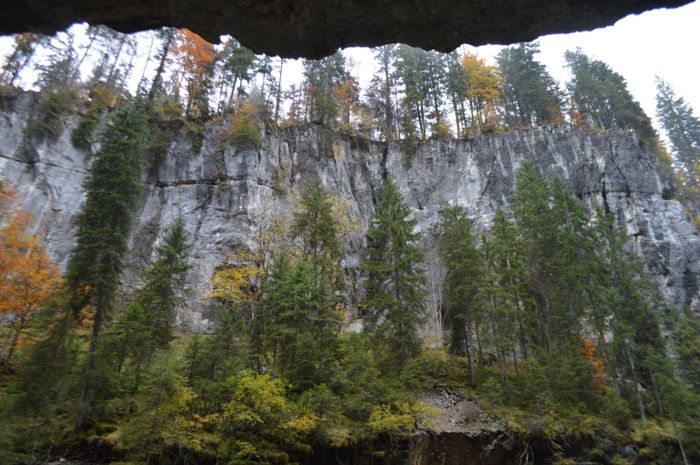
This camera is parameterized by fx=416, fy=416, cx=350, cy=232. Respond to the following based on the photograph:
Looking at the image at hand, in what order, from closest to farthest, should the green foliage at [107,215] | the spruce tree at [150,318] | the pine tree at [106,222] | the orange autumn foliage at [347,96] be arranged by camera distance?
the spruce tree at [150,318], the pine tree at [106,222], the green foliage at [107,215], the orange autumn foliage at [347,96]

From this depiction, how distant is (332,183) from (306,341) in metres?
22.2

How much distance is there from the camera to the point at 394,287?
70.6 ft

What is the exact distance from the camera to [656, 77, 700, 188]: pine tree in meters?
50.6

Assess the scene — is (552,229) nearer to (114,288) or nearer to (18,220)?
(114,288)

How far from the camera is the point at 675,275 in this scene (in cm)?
3153

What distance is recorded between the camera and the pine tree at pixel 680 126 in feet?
166

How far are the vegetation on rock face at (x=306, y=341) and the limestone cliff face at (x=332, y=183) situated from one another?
1809 mm

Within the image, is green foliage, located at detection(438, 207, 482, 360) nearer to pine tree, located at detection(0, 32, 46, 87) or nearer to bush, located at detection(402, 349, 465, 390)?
bush, located at detection(402, 349, 465, 390)

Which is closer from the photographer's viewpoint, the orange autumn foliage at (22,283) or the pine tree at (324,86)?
the orange autumn foliage at (22,283)

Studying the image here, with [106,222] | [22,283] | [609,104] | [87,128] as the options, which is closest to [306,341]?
[106,222]

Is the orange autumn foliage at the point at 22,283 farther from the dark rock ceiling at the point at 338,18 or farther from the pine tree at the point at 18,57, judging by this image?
the pine tree at the point at 18,57

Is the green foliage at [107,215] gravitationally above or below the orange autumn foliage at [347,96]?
below

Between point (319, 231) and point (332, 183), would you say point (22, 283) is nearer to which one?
point (319, 231)

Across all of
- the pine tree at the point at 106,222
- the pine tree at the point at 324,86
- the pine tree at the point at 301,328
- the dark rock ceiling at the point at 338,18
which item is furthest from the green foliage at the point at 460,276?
the pine tree at the point at 324,86
